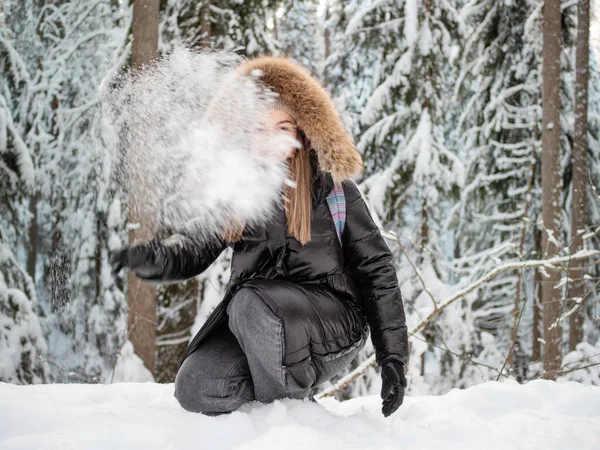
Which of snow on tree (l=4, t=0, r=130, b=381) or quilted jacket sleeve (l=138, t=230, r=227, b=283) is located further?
snow on tree (l=4, t=0, r=130, b=381)

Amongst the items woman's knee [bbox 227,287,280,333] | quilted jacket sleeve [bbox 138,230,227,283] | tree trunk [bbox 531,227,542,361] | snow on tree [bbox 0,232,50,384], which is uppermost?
quilted jacket sleeve [bbox 138,230,227,283]

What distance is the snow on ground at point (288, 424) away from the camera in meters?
1.80

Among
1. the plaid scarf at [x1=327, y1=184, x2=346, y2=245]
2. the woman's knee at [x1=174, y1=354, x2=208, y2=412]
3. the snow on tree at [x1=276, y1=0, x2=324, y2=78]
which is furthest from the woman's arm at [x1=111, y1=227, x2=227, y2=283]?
the snow on tree at [x1=276, y1=0, x2=324, y2=78]

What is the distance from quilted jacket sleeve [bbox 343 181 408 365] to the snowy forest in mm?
3844

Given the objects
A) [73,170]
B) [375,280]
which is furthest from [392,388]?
[73,170]

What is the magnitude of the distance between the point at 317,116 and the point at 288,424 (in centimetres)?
148

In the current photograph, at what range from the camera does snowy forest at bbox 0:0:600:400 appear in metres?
6.76

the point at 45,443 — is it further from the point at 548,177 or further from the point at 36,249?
the point at 36,249

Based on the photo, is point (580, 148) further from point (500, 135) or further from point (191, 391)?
point (191, 391)

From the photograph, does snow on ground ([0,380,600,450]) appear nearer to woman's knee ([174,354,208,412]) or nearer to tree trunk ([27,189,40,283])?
woman's knee ([174,354,208,412])

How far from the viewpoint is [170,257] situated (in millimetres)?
2436

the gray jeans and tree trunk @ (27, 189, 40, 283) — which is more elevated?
the gray jeans

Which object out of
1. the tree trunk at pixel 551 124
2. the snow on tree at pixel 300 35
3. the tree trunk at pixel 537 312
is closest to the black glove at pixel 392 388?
the tree trunk at pixel 551 124

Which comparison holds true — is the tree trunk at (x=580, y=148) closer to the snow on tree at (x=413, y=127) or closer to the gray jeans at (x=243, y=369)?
the snow on tree at (x=413, y=127)
